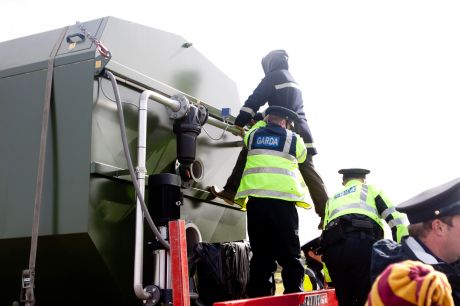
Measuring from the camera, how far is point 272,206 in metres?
3.83

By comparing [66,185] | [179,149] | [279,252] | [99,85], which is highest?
[99,85]

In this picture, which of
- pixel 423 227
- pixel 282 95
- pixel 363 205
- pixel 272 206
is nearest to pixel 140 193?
pixel 272 206

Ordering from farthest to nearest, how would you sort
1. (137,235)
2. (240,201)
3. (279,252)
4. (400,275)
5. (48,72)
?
1. (240,201)
2. (279,252)
3. (48,72)
4. (137,235)
5. (400,275)

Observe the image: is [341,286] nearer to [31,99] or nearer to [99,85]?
[99,85]

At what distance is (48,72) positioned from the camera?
11.4 ft

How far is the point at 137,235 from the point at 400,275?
2058 mm

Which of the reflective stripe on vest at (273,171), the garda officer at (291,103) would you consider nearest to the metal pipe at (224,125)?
the garda officer at (291,103)

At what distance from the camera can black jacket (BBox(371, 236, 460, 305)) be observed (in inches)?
78.1

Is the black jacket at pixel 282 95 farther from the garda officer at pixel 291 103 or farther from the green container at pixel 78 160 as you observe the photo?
the green container at pixel 78 160

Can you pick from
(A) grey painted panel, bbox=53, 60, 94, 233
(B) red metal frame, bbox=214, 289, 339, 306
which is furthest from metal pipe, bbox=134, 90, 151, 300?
(B) red metal frame, bbox=214, 289, 339, 306

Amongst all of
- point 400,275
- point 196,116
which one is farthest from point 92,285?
point 400,275

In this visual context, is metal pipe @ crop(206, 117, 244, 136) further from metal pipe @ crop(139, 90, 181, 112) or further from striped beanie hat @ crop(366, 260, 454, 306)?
striped beanie hat @ crop(366, 260, 454, 306)

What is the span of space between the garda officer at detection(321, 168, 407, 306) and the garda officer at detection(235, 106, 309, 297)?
1.04 ft

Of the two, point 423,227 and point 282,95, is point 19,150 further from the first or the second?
point 423,227
